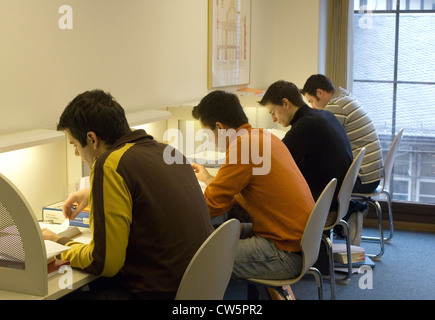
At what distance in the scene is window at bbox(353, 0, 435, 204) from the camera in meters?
5.09

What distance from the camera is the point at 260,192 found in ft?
8.39

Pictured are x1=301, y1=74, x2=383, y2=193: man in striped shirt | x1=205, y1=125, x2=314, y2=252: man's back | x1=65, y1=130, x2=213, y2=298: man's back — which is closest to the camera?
x1=65, y1=130, x2=213, y2=298: man's back

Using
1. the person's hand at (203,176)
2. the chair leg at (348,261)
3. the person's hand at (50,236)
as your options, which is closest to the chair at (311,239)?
the person's hand at (203,176)

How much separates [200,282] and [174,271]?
150 millimetres

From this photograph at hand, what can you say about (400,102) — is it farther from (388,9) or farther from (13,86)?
(13,86)

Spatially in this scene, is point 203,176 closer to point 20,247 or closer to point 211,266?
point 211,266

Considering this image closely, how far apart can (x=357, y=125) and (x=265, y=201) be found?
1953 mm

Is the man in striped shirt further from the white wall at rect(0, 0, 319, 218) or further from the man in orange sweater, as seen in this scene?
the man in orange sweater

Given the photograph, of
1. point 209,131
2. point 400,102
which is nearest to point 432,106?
point 400,102

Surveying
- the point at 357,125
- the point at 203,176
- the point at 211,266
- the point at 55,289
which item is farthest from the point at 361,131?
the point at 55,289

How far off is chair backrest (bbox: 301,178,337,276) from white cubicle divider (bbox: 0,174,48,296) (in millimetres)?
1088

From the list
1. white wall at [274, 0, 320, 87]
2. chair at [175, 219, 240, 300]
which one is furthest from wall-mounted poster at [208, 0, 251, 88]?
chair at [175, 219, 240, 300]

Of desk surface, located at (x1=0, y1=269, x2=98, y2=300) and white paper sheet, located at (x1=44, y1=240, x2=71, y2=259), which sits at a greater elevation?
white paper sheet, located at (x1=44, y1=240, x2=71, y2=259)
